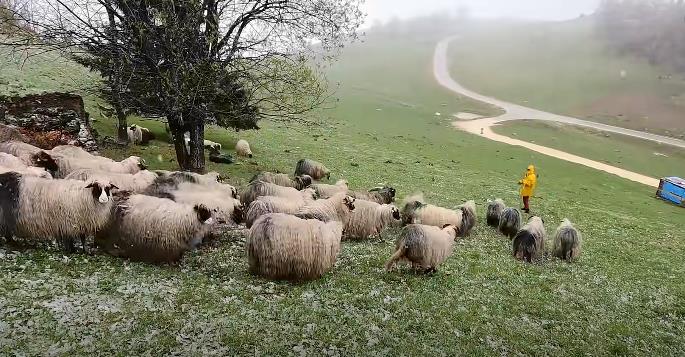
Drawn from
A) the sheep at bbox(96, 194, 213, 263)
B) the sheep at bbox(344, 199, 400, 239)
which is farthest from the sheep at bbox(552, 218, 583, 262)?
the sheep at bbox(96, 194, 213, 263)

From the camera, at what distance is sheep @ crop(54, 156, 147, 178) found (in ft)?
42.0

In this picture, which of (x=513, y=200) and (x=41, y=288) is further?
(x=513, y=200)

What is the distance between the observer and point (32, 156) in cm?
1255

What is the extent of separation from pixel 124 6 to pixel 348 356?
13473mm

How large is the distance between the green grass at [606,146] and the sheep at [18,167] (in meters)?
42.9

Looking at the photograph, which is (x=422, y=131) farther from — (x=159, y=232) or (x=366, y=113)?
(x=159, y=232)

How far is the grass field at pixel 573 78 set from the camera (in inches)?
2923

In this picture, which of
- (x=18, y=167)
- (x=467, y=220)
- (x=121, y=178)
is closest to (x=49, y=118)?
(x=18, y=167)

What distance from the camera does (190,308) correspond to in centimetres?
838

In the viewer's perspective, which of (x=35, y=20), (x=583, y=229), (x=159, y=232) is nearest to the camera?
(x=159, y=232)

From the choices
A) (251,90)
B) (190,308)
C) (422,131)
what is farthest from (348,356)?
(422,131)

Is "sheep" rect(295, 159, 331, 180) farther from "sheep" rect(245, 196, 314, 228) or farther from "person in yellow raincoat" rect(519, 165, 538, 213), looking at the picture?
"sheep" rect(245, 196, 314, 228)

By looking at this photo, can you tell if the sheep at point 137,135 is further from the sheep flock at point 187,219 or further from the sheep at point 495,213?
the sheep at point 495,213

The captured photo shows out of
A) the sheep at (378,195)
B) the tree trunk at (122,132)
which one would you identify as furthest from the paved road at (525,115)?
the tree trunk at (122,132)
